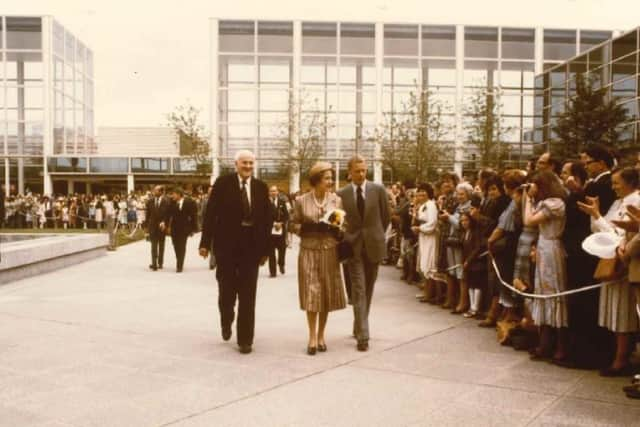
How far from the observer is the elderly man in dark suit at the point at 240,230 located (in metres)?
6.99

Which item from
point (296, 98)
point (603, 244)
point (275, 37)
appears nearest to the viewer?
point (603, 244)

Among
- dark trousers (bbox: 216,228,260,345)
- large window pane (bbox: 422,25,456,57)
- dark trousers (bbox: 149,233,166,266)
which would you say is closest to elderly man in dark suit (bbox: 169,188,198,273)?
dark trousers (bbox: 149,233,166,266)

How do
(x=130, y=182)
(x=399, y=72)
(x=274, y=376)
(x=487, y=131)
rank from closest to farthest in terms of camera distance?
(x=274, y=376) → (x=487, y=131) → (x=399, y=72) → (x=130, y=182)

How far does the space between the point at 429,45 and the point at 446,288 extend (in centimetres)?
3464

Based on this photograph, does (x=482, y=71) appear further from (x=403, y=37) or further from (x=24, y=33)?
(x=24, y=33)

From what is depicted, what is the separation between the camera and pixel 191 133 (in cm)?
3669

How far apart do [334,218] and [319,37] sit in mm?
37920

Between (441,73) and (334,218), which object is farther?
(441,73)

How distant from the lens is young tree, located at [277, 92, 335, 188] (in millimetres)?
36062

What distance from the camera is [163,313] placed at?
927 cm

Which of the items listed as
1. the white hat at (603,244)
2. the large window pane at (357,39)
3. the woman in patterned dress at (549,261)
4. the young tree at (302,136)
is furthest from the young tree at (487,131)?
the white hat at (603,244)

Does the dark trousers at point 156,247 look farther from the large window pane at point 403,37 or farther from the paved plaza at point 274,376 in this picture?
the large window pane at point 403,37

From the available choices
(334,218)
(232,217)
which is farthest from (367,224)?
(232,217)

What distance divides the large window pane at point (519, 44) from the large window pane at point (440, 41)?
10.6 ft
